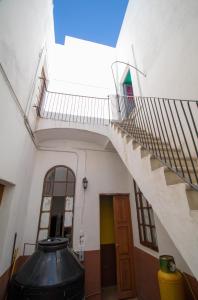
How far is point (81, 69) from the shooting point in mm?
6402

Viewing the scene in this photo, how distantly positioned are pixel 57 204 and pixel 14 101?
9.30 feet

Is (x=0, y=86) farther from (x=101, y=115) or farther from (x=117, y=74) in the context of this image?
(x=117, y=74)

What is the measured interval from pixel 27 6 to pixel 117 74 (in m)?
4.80

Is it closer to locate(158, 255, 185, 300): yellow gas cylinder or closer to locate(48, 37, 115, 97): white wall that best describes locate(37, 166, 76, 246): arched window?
locate(158, 255, 185, 300): yellow gas cylinder

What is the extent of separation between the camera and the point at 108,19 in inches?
226

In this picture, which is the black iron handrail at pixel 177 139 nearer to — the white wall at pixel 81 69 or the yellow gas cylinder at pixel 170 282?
the yellow gas cylinder at pixel 170 282

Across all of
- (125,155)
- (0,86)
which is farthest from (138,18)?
(0,86)

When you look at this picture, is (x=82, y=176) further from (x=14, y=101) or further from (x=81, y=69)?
(x=81, y=69)

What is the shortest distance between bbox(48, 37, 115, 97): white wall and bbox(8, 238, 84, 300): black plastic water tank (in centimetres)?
518

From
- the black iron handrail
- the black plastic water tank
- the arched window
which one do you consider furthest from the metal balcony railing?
Answer: the black plastic water tank

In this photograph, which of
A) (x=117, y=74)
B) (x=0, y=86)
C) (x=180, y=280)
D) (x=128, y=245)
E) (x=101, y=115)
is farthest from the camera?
(x=117, y=74)

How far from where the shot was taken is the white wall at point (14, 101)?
214 cm

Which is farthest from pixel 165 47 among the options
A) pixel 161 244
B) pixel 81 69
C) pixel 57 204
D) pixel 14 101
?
pixel 57 204

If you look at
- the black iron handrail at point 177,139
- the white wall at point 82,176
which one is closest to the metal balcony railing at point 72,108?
the white wall at point 82,176
